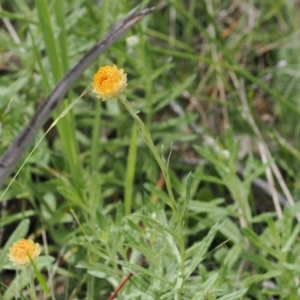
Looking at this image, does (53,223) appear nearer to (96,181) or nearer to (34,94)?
(96,181)

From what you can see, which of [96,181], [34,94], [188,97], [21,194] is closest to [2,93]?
[34,94]

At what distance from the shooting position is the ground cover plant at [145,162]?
1.47 meters

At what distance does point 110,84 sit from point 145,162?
38.5 inches

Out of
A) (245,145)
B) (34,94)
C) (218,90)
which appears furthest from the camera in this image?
(218,90)

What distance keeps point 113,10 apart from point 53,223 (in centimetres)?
79

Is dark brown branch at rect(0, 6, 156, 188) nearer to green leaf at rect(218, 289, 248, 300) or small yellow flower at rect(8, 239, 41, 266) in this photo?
small yellow flower at rect(8, 239, 41, 266)

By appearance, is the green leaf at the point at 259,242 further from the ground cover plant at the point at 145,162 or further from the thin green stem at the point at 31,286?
the thin green stem at the point at 31,286

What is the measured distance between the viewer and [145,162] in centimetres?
210

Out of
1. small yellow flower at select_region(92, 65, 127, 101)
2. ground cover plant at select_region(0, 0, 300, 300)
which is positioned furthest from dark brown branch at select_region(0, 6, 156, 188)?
small yellow flower at select_region(92, 65, 127, 101)

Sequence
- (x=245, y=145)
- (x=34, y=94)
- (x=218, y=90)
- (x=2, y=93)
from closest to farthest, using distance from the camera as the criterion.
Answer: (x=2, y=93), (x=34, y=94), (x=245, y=145), (x=218, y=90)

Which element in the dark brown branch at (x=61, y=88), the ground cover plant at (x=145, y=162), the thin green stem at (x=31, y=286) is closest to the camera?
the thin green stem at (x=31, y=286)

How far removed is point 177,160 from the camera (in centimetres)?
221

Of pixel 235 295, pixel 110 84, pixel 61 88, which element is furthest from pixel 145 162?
pixel 110 84

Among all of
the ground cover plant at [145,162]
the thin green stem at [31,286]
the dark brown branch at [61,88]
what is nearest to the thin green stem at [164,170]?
the ground cover plant at [145,162]
